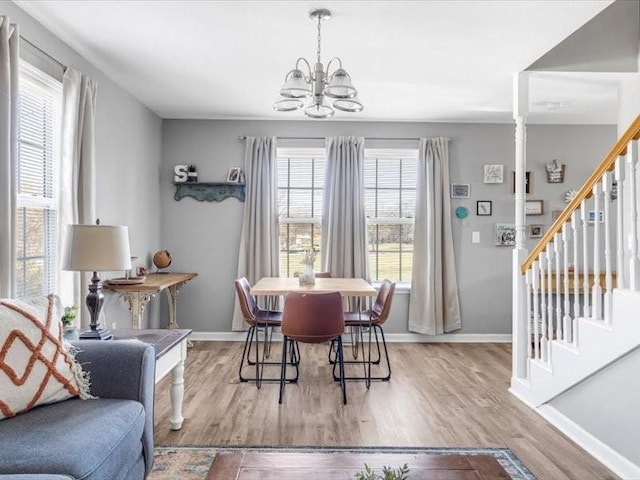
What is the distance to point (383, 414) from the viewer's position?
3.05 m

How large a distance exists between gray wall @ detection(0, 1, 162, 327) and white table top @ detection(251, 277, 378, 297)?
4.41 ft

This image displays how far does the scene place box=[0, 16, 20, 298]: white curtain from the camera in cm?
235

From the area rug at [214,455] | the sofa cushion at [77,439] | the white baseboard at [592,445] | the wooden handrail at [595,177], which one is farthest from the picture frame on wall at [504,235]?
the sofa cushion at [77,439]

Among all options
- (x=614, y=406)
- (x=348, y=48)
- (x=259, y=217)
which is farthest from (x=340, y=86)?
(x=259, y=217)

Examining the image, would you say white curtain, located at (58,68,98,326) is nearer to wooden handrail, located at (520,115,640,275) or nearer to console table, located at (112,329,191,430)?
console table, located at (112,329,191,430)

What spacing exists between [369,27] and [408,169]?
258 centimetres

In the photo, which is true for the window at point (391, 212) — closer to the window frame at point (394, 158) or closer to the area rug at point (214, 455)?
the window frame at point (394, 158)

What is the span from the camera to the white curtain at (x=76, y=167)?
3.06m

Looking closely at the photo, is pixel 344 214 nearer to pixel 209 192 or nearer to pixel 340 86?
pixel 209 192

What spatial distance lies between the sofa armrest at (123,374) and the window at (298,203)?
332cm

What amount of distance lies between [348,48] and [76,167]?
2.09m

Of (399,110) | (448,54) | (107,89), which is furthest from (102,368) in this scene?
(399,110)

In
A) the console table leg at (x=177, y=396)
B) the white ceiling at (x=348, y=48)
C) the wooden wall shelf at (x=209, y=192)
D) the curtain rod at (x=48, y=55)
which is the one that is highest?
the white ceiling at (x=348, y=48)

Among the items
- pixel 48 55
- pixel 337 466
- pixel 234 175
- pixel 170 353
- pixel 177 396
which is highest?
pixel 48 55
